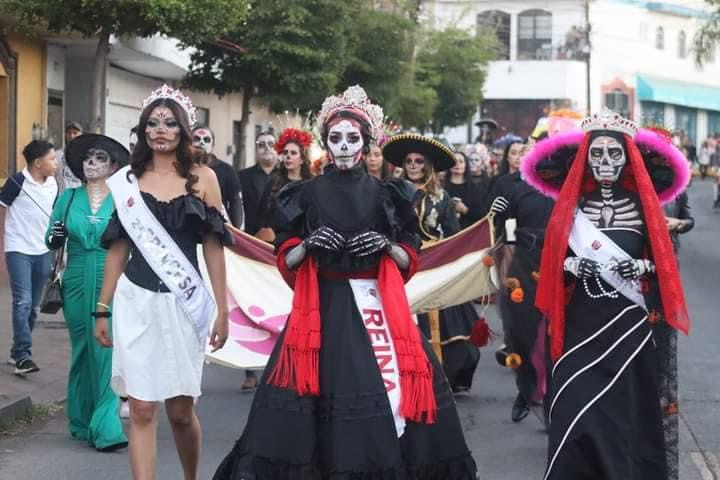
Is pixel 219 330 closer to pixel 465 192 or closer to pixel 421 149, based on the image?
pixel 421 149

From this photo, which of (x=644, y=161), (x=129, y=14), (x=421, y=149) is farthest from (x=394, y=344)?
(x=129, y=14)

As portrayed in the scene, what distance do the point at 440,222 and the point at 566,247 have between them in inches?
147

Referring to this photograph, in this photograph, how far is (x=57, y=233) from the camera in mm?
8539

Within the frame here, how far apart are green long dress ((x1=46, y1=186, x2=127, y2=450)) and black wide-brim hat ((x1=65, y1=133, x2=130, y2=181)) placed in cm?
22

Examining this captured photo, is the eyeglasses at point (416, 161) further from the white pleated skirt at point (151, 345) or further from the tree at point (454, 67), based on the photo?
the tree at point (454, 67)

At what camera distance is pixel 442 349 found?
1050cm

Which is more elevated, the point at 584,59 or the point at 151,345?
the point at 584,59

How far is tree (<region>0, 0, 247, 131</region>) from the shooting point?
14974mm

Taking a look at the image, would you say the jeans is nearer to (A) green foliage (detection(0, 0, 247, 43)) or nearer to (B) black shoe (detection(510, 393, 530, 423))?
(B) black shoe (detection(510, 393, 530, 423))

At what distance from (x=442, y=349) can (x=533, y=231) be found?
245 centimetres

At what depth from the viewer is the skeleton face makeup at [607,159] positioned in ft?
21.9

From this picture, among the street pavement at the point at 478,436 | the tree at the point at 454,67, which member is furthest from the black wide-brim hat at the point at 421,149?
the tree at the point at 454,67

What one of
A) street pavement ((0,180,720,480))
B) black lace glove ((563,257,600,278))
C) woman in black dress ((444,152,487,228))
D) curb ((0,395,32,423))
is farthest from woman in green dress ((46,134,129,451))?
woman in black dress ((444,152,487,228))

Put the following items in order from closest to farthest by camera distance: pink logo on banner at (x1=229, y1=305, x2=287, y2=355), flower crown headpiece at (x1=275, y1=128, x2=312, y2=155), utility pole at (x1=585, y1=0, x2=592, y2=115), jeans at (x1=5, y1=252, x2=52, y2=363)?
pink logo on banner at (x1=229, y1=305, x2=287, y2=355)
jeans at (x1=5, y1=252, x2=52, y2=363)
flower crown headpiece at (x1=275, y1=128, x2=312, y2=155)
utility pole at (x1=585, y1=0, x2=592, y2=115)
